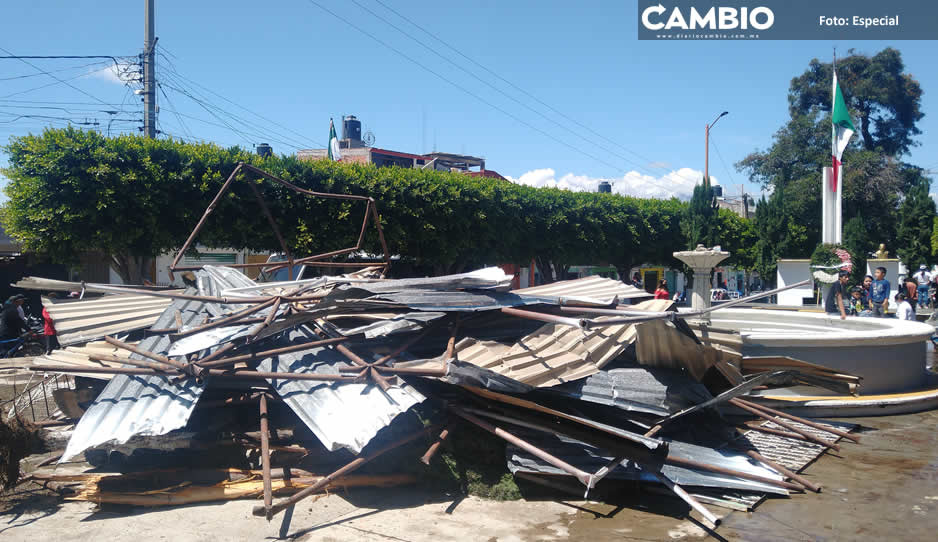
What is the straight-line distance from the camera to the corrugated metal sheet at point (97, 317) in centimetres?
645

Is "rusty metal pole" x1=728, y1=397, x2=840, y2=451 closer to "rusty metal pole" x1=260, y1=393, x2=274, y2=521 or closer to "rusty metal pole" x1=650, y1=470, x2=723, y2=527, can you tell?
"rusty metal pole" x1=650, y1=470, x2=723, y2=527

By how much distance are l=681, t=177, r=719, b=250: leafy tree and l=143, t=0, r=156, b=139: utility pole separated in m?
21.2

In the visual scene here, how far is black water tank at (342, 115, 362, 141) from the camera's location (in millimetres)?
51406

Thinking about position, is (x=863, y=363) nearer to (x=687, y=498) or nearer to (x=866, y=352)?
(x=866, y=352)

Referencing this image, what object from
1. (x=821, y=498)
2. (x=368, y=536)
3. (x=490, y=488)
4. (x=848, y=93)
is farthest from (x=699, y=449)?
(x=848, y=93)

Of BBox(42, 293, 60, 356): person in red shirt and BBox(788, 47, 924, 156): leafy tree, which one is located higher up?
BBox(788, 47, 924, 156): leafy tree

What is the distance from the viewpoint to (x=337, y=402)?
16.8 ft

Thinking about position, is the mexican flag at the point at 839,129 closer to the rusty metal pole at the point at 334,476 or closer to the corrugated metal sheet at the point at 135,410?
the rusty metal pole at the point at 334,476

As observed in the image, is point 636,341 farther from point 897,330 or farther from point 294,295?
point 897,330

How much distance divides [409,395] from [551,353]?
1.36 meters

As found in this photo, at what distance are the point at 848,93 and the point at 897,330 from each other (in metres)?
40.9

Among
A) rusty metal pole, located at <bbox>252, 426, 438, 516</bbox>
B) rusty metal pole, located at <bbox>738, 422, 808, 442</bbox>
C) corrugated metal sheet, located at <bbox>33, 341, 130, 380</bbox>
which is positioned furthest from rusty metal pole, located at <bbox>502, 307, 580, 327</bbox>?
corrugated metal sheet, located at <bbox>33, 341, 130, 380</bbox>

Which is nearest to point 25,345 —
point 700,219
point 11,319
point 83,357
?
point 11,319

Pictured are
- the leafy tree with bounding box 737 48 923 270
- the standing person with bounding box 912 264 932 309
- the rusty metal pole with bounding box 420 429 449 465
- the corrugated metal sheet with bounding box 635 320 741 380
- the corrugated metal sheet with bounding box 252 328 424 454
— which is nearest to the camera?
the corrugated metal sheet with bounding box 252 328 424 454
